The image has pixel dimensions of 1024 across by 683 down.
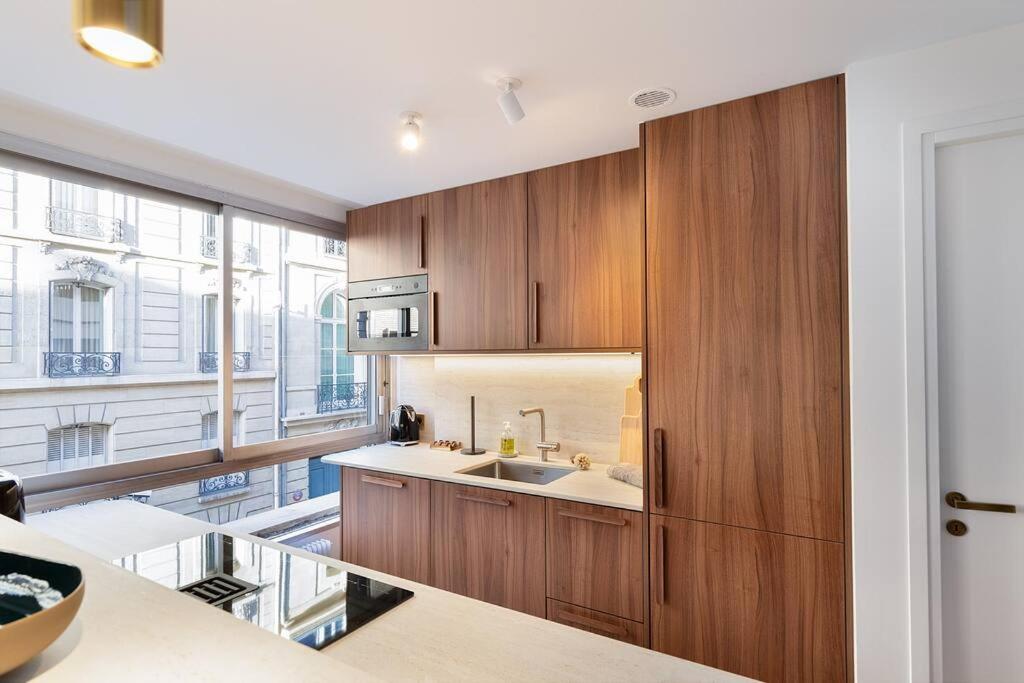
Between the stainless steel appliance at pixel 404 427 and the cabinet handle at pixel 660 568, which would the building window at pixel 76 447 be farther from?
the cabinet handle at pixel 660 568

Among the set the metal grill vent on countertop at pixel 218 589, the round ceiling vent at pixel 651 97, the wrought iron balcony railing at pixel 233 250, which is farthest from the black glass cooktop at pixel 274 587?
the round ceiling vent at pixel 651 97

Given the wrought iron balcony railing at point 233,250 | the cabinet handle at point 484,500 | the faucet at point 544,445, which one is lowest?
the cabinet handle at point 484,500

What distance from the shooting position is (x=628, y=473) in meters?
2.29

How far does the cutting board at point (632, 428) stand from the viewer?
2527 mm

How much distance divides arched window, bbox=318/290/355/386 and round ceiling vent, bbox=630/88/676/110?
7.07 feet

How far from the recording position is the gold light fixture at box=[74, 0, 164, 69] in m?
0.53

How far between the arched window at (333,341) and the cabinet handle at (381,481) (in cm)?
72

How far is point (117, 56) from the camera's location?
61 centimetres

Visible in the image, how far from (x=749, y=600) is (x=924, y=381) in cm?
88

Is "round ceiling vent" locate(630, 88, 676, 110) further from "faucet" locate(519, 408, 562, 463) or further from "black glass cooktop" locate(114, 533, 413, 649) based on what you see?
"black glass cooktop" locate(114, 533, 413, 649)

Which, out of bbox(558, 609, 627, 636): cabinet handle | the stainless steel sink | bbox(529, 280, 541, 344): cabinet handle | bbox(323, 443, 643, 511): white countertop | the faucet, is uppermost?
bbox(529, 280, 541, 344): cabinet handle

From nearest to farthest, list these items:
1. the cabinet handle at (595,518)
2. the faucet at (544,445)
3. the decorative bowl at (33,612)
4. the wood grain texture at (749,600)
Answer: the decorative bowl at (33,612), the wood grain texture at (749,600), the cabinet handle at (595,518), the faucet at (544,445)

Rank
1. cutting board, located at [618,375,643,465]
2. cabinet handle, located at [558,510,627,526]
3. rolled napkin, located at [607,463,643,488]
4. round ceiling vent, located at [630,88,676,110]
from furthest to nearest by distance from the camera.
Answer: cutting board, located at [618,375,643,465] < rolled napkin, located at [607,463,643,488] < cabinet handle, located at [558,510,627,526] < round ceiling vent, located at [630,88,676,110]

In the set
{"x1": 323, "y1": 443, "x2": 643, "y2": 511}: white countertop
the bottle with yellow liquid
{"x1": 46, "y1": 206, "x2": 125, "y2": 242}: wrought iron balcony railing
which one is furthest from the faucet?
{"x1": 46, "y1": 206, "x2": 125, "y2": 242}: wrought iron balcony railing
